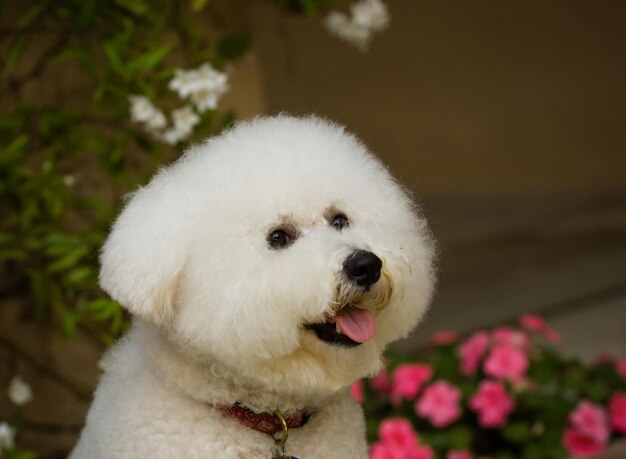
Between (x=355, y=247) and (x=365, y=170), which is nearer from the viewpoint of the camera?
(x=355, y=247)

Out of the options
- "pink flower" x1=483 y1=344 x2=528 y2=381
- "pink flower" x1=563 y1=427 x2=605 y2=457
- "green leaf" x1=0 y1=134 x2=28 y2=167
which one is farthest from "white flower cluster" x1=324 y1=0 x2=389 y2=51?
"pink flower" x1=563 y1=427 x2=605 y2=457

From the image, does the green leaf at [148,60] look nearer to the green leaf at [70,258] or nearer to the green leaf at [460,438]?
the green leaf at [70,258]

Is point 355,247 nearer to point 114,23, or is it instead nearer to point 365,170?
point 365,170

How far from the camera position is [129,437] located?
167cm

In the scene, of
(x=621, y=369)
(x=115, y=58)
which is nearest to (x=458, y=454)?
(x=621, y=369)

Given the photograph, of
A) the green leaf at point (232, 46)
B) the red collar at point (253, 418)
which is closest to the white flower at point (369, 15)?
the green leaf at point (232, 46)

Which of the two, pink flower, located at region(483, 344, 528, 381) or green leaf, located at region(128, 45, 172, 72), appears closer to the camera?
green leaf, located at region(128, 45, 172, 72)

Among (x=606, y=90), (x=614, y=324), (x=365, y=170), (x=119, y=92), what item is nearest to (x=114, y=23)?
(x=119, y=92)

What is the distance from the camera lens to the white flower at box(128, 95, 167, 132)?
8.28ft

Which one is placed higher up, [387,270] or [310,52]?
[310,52]

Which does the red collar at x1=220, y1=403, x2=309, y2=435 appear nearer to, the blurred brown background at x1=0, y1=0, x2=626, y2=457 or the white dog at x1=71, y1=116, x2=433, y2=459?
the white dog at x1=71, y1=116, x2=433, y2=459

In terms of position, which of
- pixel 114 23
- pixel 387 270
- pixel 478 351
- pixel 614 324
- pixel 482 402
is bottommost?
pixel 387 270

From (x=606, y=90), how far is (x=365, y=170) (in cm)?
407

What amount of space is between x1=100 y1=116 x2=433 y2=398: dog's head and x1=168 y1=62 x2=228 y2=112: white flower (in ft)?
2.74
